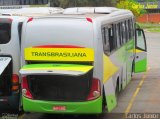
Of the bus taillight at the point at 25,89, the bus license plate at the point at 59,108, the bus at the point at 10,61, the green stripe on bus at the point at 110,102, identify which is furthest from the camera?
the bus at the point at 10,61

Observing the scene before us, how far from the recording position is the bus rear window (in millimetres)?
12478

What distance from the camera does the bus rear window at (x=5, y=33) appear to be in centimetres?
1248

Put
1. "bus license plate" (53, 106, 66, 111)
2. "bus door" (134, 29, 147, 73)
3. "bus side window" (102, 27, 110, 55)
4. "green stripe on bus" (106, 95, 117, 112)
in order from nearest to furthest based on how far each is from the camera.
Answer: "bus license plate" (53, 106, 66, 111)
"green stripe on bus" (106, 95, 117, 112)
"bus side window" (102, 27, 110, 55)
"bus door" (134, 29, 147, 73)

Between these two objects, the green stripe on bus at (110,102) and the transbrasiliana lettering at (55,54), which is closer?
the transbrasiliana lettering at (55,54)

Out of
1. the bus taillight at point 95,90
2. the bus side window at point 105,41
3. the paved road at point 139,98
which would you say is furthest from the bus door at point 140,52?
the bus taillight at point 95,90

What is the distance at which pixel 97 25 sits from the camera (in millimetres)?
11500

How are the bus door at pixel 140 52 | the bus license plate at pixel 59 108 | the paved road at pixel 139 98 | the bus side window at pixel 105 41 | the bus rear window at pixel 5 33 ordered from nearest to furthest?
the bus license plate at pixel 59 108 < the bus side window at pixel 105 41 < the bus rear window at pixel 5 33 < the paved road at pixel 139 98 < the bus door at pixel 140 52

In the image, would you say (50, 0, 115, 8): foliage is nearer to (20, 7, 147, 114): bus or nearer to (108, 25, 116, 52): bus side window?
(108, 25, 116, 52): bus side window

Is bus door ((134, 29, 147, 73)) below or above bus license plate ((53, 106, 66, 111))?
below

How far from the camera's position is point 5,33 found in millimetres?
12531

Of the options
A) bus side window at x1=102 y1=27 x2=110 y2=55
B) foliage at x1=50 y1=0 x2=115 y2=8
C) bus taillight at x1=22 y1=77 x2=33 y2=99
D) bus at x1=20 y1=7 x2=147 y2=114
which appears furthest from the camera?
foliage at x1=50 y1=0 x2=115 y2=8

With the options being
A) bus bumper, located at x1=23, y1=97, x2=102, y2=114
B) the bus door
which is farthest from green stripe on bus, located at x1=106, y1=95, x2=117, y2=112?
the bus door

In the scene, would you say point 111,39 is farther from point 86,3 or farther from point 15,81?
point 86,3

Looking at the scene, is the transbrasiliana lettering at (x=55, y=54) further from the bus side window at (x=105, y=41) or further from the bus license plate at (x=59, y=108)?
the bus license plate at (x=59, y=108)
